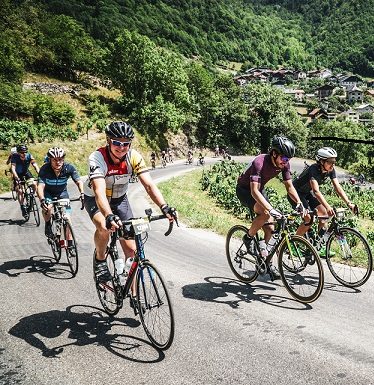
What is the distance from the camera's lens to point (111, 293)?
5.31 m

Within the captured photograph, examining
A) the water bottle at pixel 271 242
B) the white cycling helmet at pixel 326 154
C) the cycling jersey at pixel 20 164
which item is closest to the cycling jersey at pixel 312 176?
the white cycling helmet at pixel 326 154

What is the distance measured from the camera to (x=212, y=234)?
10617 mm

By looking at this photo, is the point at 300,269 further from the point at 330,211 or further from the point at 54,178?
the point at 54,178

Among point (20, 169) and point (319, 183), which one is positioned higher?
point (20, 169)

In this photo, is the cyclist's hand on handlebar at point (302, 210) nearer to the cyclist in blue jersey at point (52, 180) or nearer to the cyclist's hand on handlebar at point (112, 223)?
the cyclist's hand on handlebar at point (112, 223)

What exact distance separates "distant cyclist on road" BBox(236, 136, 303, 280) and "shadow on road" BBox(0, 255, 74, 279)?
12.3 ft

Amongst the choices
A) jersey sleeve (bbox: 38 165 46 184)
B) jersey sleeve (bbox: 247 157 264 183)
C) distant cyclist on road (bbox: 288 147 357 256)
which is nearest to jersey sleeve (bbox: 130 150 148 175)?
jersey sleeve (bbox: 247 157 264 183)

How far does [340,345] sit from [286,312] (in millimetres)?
1042

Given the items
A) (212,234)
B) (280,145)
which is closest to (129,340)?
(280,145)

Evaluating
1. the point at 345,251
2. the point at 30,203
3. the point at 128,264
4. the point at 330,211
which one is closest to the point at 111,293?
the point at 128,264

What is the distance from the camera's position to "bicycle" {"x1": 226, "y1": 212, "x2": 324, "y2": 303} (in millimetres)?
5551

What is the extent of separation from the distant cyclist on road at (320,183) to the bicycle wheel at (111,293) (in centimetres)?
337

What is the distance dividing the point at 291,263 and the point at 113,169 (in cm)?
331

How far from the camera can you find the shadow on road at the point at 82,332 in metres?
4.36
